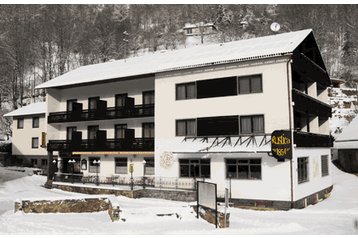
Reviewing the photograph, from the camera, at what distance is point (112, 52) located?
88.2 metres

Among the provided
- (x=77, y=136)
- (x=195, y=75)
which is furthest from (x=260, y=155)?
(x=77, y=136)

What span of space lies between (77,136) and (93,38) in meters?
55.8

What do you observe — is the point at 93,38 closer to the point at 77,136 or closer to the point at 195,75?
the point at 77,136

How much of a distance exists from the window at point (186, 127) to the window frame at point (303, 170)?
27.2ft

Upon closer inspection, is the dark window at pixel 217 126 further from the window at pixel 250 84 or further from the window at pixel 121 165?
the window at pixel 121 165

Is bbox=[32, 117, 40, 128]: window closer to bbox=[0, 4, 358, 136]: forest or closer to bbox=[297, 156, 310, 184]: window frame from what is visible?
bbox=[0, 4, 358, 136]: forest

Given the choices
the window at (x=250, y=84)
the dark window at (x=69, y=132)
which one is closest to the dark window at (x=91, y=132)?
the dark window at (x=69, y=132)

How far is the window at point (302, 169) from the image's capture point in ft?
86.2

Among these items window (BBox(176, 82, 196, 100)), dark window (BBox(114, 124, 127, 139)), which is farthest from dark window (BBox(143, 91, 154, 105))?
window (BBox(176, 82, 196, 100))

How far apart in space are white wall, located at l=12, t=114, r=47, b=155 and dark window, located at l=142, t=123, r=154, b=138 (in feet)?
66.0

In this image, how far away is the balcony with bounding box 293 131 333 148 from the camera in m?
25.5

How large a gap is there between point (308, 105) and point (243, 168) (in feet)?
24.9

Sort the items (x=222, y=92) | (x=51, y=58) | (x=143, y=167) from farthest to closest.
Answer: (x=51, y=58) → (x=143, y=167) → (x=222, y=92)

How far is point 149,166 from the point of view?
111 feet
